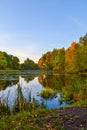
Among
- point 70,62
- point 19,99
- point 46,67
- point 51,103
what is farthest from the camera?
point 46,67

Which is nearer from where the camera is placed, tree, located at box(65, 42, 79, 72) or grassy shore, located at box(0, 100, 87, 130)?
grassy shore, located at box(0, 100, 87, 130)

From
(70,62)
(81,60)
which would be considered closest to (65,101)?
(81,60)

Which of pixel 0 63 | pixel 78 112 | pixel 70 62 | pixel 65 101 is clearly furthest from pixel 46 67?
pixel 78 112

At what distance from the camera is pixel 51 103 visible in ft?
75.1

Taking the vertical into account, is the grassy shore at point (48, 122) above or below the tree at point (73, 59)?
below

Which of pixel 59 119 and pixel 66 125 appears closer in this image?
pixel 66 125

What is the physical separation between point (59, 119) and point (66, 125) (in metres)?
0.97

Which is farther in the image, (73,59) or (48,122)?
(73,59)

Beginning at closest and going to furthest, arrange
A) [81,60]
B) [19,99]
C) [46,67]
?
[19,99]
[81,60]
[46,67]

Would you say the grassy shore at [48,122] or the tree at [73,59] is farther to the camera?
the tree at [73,59]

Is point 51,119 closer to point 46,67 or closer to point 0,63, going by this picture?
point 0,63

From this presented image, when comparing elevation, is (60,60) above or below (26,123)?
above

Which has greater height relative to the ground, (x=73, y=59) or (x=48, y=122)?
(x=73, y=59)

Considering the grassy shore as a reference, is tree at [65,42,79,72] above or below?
above
